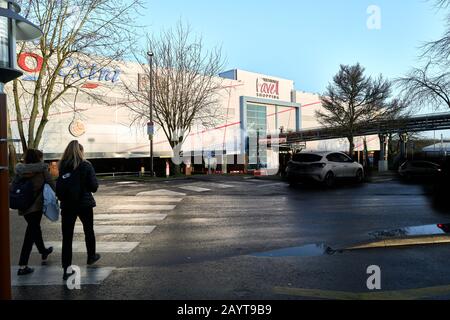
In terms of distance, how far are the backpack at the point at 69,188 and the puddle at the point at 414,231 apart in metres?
5.09

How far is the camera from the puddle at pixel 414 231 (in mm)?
7213

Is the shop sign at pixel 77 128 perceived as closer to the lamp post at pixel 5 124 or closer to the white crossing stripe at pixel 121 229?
the white crossing stripe at pixel 121 229

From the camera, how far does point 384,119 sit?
3791 centimetres

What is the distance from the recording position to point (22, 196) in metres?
5.56

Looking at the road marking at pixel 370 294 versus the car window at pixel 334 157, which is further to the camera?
the car window at pixel 334 157

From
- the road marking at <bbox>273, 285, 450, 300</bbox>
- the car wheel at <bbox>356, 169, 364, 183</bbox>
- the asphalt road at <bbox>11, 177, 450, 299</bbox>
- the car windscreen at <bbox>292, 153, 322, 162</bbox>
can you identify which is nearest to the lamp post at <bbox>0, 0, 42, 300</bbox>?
the asphalt road at <bbox>11, 177, 450, 299</bbox>

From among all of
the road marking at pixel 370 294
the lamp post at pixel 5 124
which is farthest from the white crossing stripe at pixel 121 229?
the lamp post at pixel 5 124

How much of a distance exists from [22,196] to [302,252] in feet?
13.9

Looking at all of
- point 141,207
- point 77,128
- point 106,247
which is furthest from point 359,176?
point 77,128

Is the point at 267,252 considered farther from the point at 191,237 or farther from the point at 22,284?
the point at 22,284

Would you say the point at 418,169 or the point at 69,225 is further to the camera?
the point at 418,169

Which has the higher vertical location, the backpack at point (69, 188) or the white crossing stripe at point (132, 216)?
the backpack at point (69, 188)

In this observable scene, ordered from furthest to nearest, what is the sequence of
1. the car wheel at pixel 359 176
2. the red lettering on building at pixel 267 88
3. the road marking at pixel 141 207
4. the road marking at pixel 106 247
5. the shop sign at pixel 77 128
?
the red lettering on building at pixel 267 88 < the shop sign at pixel 77 128 < the car wheel at pixel 359 176 < the road marking at pixel 141 207 < the road marking at pixel 106 247

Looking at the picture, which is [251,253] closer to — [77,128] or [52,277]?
[52,277]
